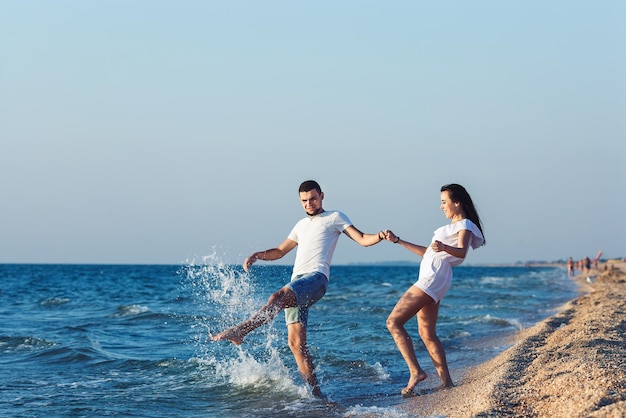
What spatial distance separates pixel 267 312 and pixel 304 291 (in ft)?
1.33

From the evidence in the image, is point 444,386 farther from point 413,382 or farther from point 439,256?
point 439,256

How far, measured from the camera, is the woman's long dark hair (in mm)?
7148

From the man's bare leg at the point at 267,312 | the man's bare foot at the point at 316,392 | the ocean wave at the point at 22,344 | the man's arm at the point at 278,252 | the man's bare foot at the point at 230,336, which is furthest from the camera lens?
the ocean wave at the point at 22,344

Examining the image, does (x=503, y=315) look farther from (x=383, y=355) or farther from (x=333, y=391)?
(x=333, y=391)

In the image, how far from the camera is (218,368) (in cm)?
941

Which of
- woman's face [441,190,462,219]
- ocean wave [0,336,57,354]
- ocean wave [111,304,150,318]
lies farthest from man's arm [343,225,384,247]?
ocean wave [111,304,150,318]

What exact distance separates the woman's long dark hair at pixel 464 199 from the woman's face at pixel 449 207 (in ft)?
0.10

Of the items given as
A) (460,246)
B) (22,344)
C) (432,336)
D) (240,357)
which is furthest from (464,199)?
(22,344)

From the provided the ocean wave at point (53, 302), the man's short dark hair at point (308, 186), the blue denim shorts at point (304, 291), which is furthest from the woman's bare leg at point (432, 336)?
the ocean wave at point (53, 302)

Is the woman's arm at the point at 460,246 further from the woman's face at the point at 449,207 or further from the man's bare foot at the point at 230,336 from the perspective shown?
the man's bare foot at the point at 230,336

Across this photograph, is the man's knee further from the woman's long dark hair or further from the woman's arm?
the woman's long dark hair

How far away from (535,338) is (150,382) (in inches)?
217

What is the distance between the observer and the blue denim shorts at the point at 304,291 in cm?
694

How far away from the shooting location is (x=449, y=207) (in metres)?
7.16
